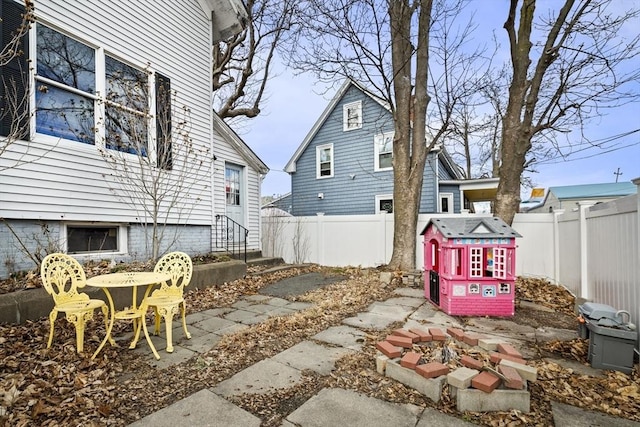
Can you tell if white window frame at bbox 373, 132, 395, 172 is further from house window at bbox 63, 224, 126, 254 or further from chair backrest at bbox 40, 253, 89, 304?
chair backrest at bbox 40, 253, 89, 304

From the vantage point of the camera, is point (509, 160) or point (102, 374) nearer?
point (102, 374)

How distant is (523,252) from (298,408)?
21.5 ft

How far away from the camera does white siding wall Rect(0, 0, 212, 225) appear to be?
435cm

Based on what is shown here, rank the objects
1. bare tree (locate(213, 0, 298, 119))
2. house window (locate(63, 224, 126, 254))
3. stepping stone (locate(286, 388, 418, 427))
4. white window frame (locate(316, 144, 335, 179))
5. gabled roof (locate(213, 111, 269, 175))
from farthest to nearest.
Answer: white window frame (locate(316, 144, 335, 179))
bare tree (locate(213, 0, 298, 119))
gabled roof (locate(213, 111, 269, 175))
house window (locate(63, 224, 126, 254))
stepping stone (locate(286, 388, 418, 427))

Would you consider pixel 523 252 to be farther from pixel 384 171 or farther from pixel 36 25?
pixel 36 25

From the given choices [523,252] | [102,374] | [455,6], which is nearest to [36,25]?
[102,374]

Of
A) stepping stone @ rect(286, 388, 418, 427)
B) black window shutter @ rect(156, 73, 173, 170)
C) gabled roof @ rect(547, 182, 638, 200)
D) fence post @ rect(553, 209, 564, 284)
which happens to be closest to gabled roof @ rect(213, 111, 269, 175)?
black window shutter @ rect(156, 73, 173, 170)

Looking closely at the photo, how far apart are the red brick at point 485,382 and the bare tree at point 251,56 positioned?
12.3 meters

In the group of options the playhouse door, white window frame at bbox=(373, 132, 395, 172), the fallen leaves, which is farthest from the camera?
white window frame at bbox=(373, 132, 395, 172)

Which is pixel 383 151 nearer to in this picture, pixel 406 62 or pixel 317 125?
pixel 317 125

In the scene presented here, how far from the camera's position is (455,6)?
23.3 ft

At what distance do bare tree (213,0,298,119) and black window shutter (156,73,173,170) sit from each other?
6.61 meters

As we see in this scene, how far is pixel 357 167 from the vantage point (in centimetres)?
1293

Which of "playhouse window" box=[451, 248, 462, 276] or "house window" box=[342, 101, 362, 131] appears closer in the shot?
"playhouse window" box=[451, 248, 462, 276]
